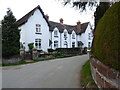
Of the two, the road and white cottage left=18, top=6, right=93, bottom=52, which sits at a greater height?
white cottage left=18, top=6, right=93, bottom=52

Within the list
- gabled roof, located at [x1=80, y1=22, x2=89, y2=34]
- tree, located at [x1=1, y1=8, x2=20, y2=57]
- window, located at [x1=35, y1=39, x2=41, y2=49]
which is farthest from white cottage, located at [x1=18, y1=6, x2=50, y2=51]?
gabled roof, located at [x1=80, y1=22, x2=89, y2=34]

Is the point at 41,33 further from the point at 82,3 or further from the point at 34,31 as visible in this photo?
the point at 82,3

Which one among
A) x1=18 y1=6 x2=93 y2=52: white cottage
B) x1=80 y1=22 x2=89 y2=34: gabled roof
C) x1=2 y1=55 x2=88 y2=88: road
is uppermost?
A: x1=80 y1=22 x2=89 y2=34: gabled roof

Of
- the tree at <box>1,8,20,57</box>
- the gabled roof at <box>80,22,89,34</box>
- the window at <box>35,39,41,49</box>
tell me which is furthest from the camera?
the gabled roof at <box>80,22,89,34</box>

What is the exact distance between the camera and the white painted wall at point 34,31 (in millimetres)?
28406

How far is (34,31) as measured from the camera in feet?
96.8

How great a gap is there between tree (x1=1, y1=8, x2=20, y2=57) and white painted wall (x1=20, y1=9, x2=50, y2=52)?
8486mm

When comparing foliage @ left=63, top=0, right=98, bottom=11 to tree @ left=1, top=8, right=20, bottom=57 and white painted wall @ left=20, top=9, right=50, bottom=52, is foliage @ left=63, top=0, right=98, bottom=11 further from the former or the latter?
white painted wall @ left=20, top=9, right=50, bottom=52

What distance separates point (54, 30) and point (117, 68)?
31572 mm

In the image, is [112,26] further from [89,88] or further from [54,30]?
[54,30]

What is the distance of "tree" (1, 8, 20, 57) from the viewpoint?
18433 mm

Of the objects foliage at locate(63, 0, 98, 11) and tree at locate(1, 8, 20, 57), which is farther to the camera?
tree at locate(1, 8, 20, 57)

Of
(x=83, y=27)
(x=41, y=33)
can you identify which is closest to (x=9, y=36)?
(x=41, y=33)

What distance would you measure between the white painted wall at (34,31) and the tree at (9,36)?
8486 mm
